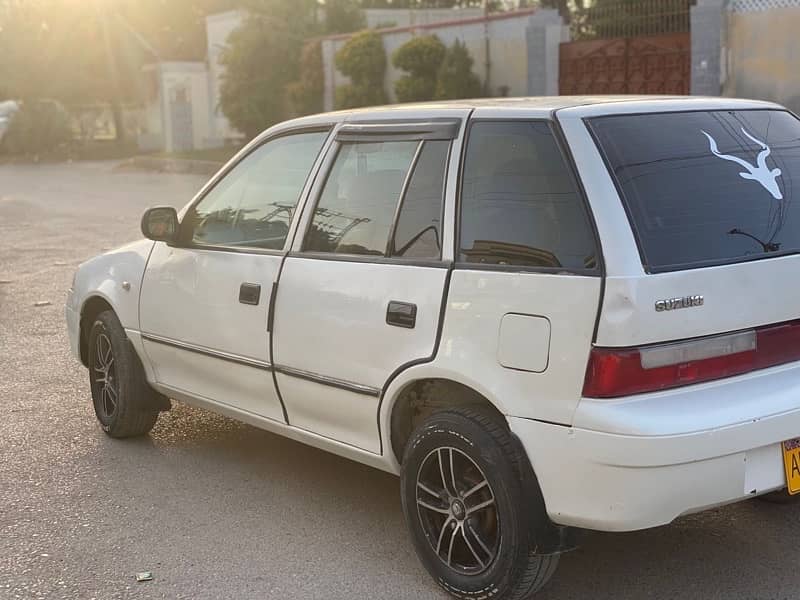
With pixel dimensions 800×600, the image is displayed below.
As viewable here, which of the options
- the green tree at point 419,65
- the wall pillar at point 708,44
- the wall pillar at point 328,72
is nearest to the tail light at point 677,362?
the wall pillar at point 708,44

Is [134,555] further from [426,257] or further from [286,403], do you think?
[426,257]

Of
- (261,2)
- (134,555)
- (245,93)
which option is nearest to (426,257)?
(134,555)

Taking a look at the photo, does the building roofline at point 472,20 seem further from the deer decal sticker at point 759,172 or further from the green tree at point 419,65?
the deer decal sticker at point 759,172

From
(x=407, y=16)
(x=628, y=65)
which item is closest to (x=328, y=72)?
(x=628, y=65)

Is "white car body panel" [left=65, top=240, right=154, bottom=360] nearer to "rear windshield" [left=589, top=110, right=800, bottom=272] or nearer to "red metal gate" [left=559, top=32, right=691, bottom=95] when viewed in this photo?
"rear windshield" [left=589, top=110, right=800, bottom=272]

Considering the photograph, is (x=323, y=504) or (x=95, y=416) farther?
(x=95, y=416)

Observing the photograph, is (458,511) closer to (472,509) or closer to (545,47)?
(472,509)

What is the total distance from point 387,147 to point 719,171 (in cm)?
129

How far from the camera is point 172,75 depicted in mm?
40094

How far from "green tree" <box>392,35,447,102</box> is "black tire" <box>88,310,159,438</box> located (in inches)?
785

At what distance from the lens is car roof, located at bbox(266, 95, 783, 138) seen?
147 inches

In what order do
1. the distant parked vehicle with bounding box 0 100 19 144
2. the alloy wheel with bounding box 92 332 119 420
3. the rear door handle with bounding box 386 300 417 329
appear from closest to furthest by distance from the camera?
the rear door handle with bounding box 386 300 417 329 < the alloy wheel with bounding box 92 332 119 420 < the distant parked vehicle with bounding box 0 100 19 144

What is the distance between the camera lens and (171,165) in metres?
31.2

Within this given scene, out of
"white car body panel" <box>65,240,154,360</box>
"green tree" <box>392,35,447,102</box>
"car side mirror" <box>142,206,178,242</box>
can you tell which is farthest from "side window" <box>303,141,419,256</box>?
"green tree" <box>392,35,447,102</box>
